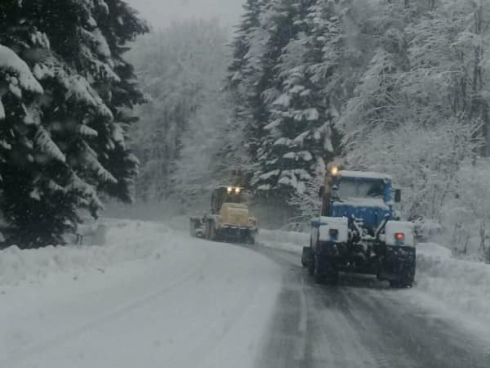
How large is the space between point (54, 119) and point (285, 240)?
20.3 meters

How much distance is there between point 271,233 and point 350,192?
20504 millimetres

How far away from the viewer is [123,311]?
8875mm

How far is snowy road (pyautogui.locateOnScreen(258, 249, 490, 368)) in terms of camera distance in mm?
7203

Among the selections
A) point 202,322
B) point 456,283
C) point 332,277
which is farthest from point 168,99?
point 202,322

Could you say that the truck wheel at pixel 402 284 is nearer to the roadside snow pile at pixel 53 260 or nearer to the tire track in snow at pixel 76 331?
the tire track in snow at pixel 76 331

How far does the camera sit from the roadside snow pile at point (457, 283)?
37.1ft

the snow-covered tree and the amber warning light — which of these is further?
the snow-covered tree

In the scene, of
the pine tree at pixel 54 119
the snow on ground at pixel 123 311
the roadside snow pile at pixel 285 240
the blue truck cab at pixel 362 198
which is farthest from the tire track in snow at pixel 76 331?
the roadside snow pile at pixel 285 240

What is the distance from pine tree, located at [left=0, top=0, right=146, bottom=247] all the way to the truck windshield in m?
6.37

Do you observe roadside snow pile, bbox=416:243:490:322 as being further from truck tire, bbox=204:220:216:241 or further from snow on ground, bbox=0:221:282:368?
truck tire, bbox=204:220:216:241

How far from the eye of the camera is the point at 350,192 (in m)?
16.5

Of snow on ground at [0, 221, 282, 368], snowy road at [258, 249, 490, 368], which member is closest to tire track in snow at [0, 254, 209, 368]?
snow on ground at [0, 221, 282, 368]

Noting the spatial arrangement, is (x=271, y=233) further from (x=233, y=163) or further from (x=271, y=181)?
(x=233, y=163)

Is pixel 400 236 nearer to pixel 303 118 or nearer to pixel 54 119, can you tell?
pixel 54 119
